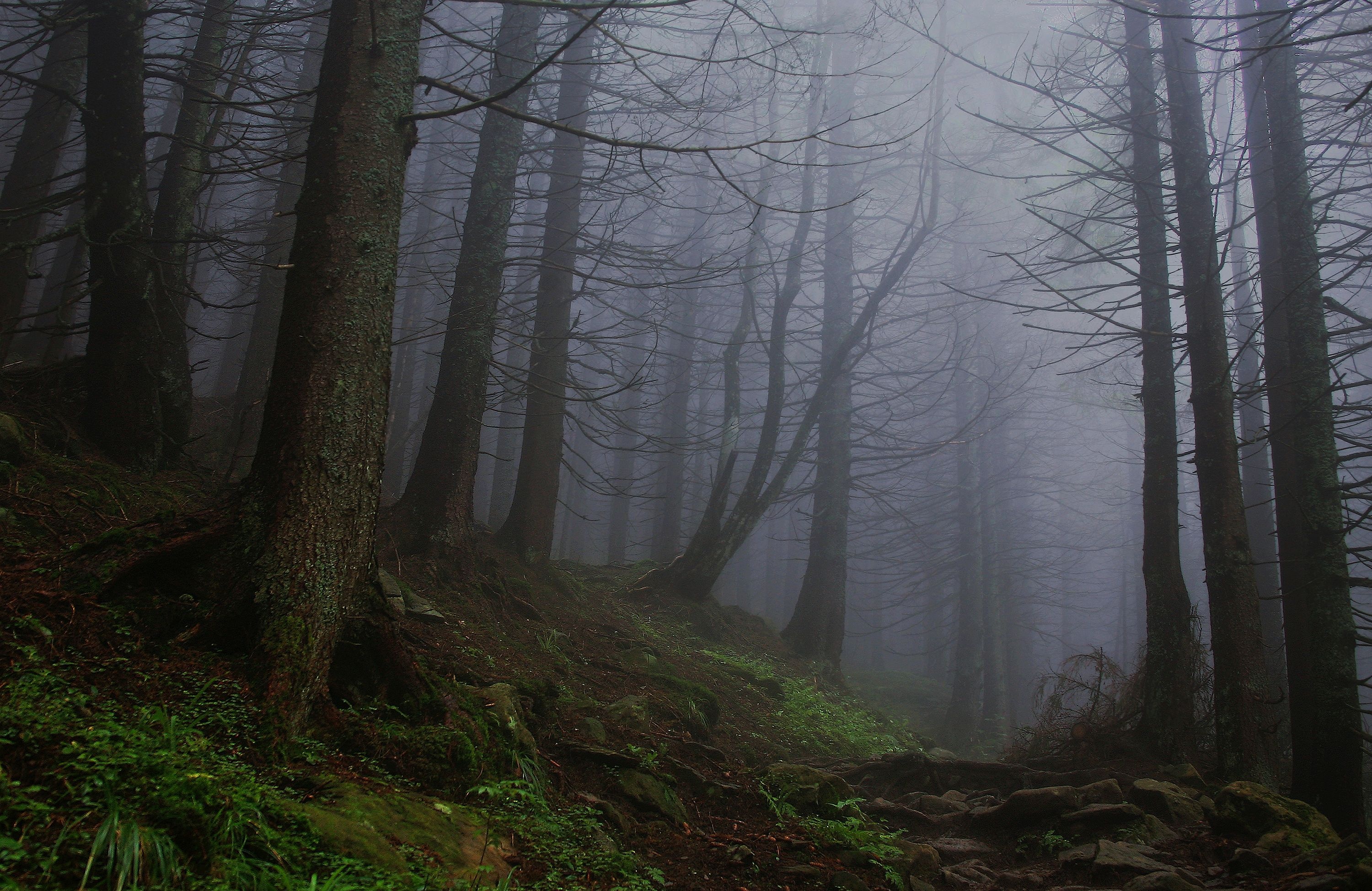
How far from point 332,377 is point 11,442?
318 cm

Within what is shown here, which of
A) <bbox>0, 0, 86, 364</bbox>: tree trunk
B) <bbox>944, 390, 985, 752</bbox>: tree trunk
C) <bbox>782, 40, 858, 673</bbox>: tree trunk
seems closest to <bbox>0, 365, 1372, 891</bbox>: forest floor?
<bbox>0, 0, 86, 364</bbox>: tree trunk

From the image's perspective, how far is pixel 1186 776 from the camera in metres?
5.99

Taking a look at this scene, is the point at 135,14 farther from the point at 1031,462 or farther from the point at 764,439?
the point at 1031,462

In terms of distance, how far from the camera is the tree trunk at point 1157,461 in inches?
267

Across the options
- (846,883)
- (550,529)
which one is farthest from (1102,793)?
(550,529)

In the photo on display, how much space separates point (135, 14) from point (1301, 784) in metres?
11.4

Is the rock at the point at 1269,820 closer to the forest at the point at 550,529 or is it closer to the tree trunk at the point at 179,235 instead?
the forest at the point at 550,529

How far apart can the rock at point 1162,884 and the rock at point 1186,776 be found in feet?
9.00

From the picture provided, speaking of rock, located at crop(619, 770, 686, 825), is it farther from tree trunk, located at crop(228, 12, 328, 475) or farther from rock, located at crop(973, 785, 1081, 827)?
tree trunk, located at crop(228, 12, 328, 475)

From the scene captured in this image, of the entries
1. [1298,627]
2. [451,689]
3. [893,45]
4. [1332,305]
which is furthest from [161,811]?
[893,45]

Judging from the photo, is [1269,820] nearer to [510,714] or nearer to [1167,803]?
[1167,803]

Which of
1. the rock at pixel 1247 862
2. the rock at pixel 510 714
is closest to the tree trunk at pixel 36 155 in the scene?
the rock at pixel 510 714

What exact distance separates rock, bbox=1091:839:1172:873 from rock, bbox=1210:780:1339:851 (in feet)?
2.04

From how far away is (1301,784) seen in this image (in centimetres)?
548
